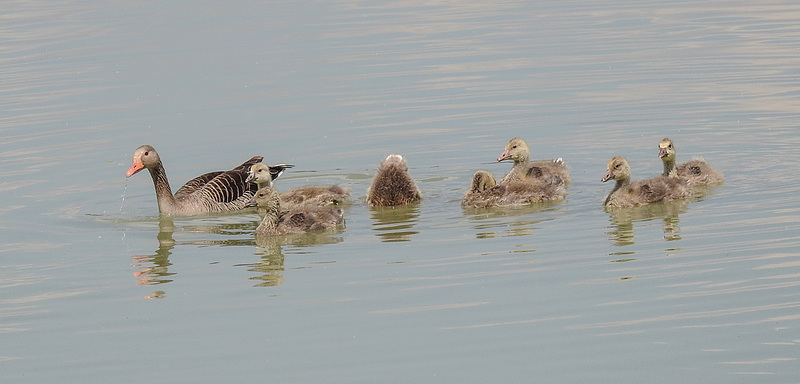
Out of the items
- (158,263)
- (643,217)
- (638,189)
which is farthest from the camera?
(638,189)

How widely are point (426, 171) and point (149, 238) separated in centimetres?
400

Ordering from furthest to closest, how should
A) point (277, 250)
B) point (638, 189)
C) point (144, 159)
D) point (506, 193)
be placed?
point (144, 159), point (506, 193), point (638, 189), point (277, 250)

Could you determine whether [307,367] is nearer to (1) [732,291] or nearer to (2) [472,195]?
(1) [732,291]

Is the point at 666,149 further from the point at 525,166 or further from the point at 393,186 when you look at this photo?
the point at 393,186

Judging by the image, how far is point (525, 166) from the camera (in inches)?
604

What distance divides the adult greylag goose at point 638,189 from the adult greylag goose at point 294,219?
9.32 feet

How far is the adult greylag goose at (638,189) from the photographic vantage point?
13.8 meters

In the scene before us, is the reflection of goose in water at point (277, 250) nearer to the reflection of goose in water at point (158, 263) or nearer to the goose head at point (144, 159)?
the reflection of goose in water at point (158, 263)

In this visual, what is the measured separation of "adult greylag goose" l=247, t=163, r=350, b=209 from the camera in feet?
48.1

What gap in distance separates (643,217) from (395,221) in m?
2.50

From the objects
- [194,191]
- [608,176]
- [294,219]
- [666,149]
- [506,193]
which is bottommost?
[294,219]

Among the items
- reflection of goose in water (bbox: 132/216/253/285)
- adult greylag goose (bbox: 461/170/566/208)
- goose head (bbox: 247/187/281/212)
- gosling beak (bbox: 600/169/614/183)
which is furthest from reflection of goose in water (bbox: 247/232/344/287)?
gosling beak (bbox: 600/169/614/183)

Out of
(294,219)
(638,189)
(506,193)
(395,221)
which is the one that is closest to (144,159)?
(294,219)

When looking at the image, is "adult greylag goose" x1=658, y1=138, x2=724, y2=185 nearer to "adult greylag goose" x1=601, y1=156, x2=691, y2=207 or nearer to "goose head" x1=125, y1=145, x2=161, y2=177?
"adult greylag goose" x1=601, y1=156, x2=691, y2=207
